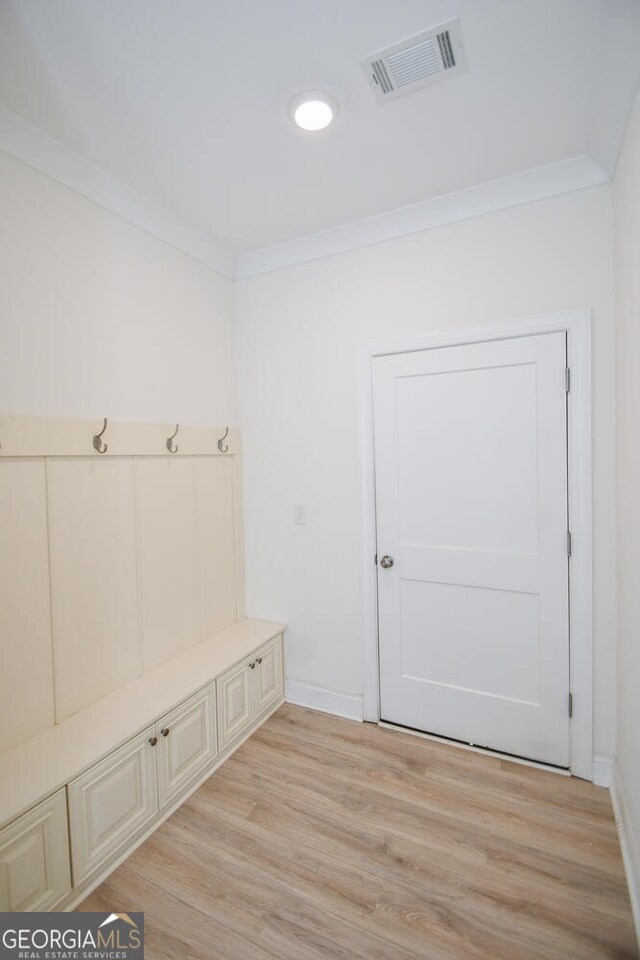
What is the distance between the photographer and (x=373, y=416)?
2387mm

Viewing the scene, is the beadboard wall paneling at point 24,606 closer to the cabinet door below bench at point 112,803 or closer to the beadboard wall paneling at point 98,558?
the beadboard wall paneling at point 98,558

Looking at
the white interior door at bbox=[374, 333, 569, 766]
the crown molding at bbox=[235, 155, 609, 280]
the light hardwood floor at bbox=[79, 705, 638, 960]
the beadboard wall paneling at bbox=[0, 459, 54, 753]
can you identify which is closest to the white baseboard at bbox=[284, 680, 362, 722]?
the white interior door at bbox=[374, 333, 569, 766]

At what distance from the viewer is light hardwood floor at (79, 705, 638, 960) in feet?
4.44

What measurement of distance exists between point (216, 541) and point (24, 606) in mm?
1083

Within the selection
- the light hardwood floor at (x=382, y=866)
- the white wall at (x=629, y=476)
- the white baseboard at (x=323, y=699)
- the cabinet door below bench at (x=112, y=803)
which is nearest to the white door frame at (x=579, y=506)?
the white wall at (x=629, y=476)

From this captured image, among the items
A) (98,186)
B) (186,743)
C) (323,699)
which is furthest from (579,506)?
(98,186)

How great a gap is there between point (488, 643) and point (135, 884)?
1704 millimetres

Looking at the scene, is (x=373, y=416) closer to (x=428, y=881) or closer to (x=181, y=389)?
(x=181, y=389)

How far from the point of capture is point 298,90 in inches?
60.0

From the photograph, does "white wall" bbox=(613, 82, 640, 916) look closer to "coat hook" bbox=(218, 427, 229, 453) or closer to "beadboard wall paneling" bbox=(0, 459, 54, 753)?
"coat hook" bbox=(218, 427, 229, 453)

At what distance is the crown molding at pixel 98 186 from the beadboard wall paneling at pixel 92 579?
1.12 metres

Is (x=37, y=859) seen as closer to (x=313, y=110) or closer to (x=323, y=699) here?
(x=323, y=699)

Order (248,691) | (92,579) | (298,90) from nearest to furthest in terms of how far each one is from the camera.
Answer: (298,90), (92,579), (248,691)

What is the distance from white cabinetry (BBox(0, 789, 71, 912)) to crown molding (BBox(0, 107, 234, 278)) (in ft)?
7.27
